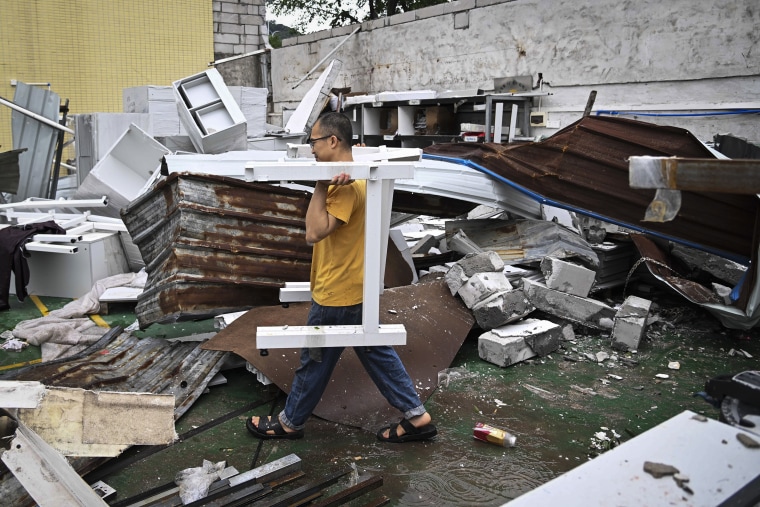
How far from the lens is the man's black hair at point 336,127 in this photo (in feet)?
10.7

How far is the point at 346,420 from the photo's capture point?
3.74 meters

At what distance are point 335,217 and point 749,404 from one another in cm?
191

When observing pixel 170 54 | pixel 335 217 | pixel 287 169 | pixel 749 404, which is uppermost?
pixel 170 54

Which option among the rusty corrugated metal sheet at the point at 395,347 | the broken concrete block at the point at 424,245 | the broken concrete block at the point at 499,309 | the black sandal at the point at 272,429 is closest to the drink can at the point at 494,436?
the rusty corrugated metal sheet at the point at 395,347

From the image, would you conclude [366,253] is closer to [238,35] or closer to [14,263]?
[14,263]

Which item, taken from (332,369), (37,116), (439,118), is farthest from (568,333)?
(37,116)

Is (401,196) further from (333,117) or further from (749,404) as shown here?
(749,404)

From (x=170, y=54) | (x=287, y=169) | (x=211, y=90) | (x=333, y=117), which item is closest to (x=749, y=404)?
(x=287, y=169)

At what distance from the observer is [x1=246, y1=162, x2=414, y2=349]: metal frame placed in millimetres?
2979

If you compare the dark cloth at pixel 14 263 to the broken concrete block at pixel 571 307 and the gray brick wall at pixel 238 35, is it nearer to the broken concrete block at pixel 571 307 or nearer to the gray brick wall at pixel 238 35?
the broken concrete block at pixel 571 307

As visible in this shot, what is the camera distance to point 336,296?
334cm

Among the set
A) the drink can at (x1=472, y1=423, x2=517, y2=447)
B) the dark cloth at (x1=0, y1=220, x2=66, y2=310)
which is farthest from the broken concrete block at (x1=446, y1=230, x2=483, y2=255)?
the dark cloth at (x1=0, y1=220, x2=66, y2=310)

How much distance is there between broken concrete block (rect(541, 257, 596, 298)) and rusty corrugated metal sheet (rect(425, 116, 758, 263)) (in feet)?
1.83

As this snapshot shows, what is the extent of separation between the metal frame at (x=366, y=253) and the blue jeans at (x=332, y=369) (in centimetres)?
13
